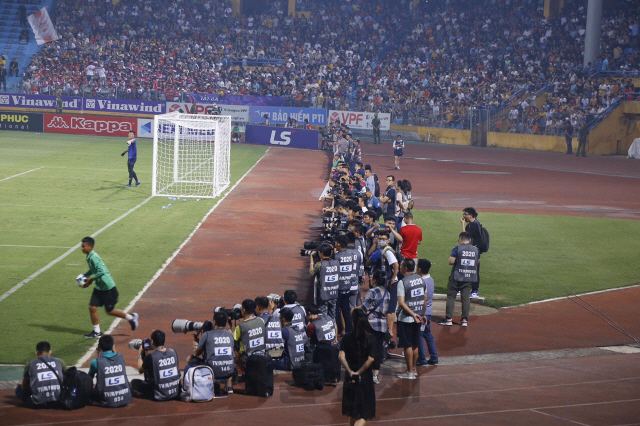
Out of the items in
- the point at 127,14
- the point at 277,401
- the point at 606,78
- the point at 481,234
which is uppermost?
the point at 127,14

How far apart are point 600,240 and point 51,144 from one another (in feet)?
109

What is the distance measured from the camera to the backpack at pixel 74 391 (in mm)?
10273

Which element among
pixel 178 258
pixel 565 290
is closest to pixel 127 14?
pixel 178 258

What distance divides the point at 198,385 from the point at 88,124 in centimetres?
4672

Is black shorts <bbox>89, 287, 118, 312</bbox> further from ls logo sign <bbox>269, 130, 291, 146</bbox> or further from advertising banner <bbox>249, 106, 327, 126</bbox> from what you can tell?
advertising banner <bbox>249, 106, 327, 126</bbox>

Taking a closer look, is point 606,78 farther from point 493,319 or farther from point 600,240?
point 493,319

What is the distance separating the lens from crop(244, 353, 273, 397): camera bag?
11.1m

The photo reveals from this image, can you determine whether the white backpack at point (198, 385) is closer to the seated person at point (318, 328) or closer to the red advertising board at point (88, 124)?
the seated person at point (318, 328)

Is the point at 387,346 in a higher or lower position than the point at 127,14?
lower

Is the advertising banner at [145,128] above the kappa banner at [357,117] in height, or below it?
below

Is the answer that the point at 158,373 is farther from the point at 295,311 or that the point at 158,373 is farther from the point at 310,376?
the point at 295,311

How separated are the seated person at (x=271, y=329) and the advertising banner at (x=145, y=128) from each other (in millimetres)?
43614

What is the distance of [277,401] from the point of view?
11008 millimetres

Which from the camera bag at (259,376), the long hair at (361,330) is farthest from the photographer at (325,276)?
the long hair at (361,330)
